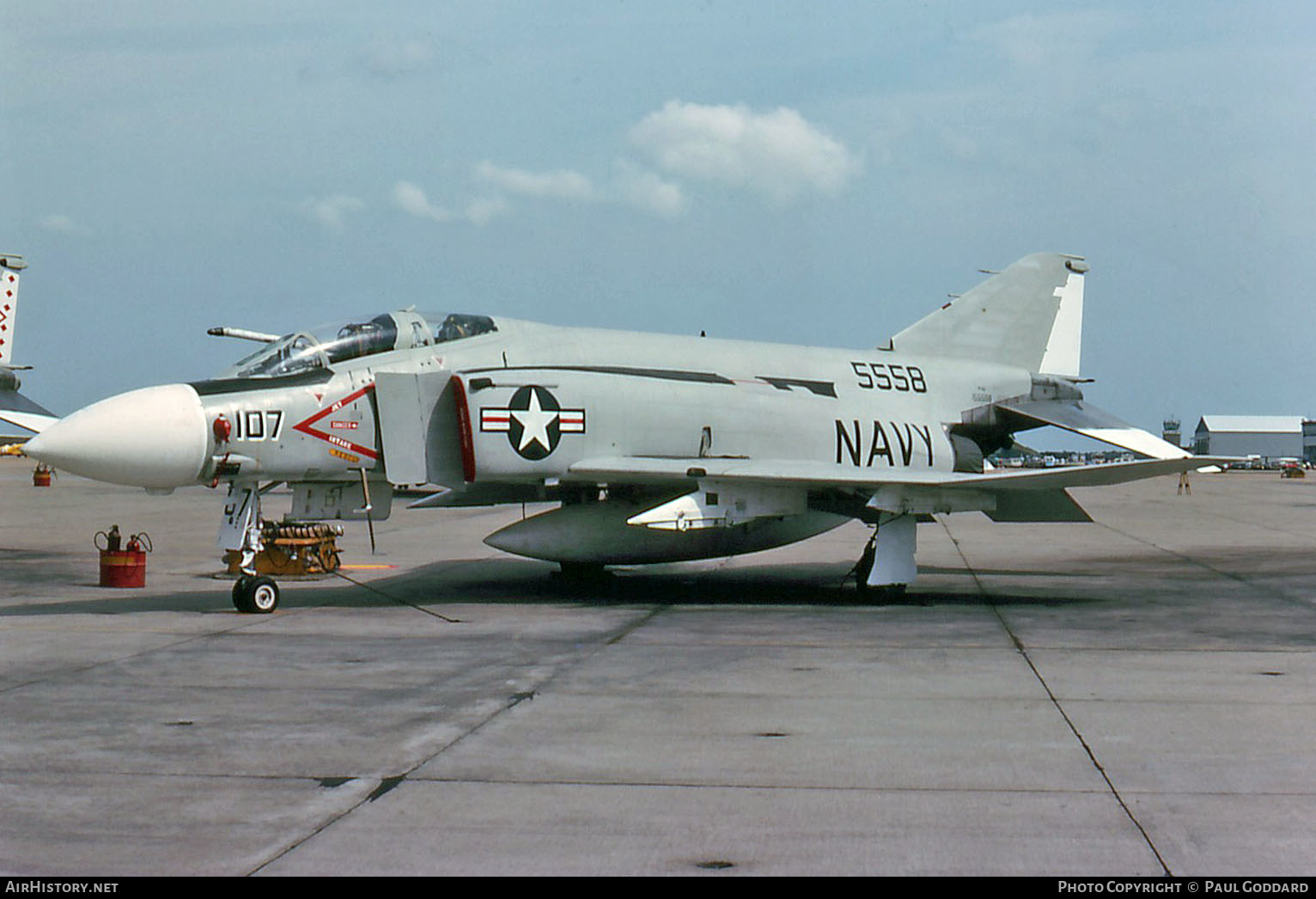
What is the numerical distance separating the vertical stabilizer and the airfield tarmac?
10167 millimetres

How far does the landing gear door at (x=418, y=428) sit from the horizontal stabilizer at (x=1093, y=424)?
7287 millimetres

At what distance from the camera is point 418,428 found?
12336mm

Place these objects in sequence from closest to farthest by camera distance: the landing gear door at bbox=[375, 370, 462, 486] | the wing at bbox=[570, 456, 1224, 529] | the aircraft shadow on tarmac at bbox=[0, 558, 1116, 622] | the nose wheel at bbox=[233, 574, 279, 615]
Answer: the nose wheel at bbox=[233, 574, 279, 615] → the landing gear door at bbox=[375, 370, 462, 486] → the wing at bbox=[570, 456, 1224, 529] → the aircraft shadow on tarmac at bbox=[0, 558, 1116, 622]

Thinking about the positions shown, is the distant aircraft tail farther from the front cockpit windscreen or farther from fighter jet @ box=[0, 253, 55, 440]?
fighter jet @ box=[0, 253, 55, 440]

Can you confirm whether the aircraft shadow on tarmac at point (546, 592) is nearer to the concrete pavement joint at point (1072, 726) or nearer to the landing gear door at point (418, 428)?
the concrete pavement joint at point (1072, 726)

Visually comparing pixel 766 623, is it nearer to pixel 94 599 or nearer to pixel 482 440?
pixel 482 440

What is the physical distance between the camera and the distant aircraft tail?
57.0ft

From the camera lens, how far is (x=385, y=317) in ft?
41.9

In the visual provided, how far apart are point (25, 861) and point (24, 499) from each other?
35291 mm

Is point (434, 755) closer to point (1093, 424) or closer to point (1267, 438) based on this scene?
point (1093, 424)

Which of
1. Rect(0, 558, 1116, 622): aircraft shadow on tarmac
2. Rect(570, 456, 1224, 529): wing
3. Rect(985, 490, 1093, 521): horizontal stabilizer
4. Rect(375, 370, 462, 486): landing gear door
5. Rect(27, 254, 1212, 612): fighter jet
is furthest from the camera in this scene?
Rect(985, 490, 1093, 521): horizontal stabilizer

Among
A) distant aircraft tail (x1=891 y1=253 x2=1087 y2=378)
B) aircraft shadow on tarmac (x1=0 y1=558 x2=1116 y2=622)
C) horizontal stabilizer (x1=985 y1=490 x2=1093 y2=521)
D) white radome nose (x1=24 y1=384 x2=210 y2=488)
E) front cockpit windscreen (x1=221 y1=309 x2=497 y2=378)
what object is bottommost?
aircraft shadow on tarmac (x1=0 y1=558 x2=1116 y2=622)

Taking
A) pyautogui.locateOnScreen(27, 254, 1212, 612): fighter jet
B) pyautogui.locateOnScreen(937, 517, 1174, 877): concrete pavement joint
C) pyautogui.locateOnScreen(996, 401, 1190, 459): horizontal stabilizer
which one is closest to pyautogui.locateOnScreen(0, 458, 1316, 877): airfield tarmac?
pyautogui.locateOnScreen(937, 517, 1174, 877): concrete pavement joint
